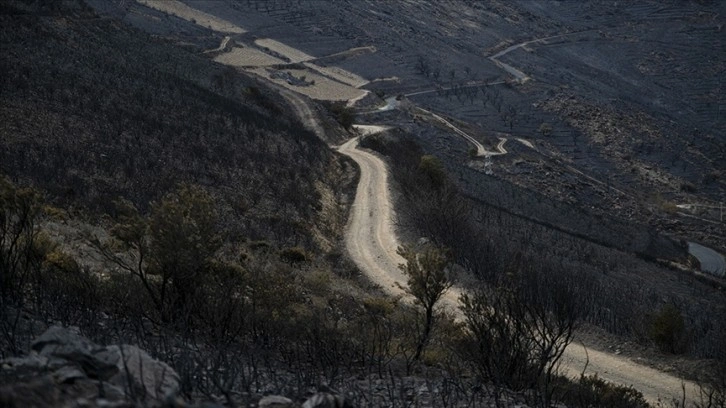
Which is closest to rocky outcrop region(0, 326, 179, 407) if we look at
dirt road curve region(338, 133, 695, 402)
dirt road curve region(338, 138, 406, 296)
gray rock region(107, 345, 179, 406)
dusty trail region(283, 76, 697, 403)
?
gray rock region(107, 345, 179, 406)

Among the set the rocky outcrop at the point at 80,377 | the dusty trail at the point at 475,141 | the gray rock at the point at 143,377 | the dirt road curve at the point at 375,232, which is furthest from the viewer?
the dusty trail at the point at 475,141

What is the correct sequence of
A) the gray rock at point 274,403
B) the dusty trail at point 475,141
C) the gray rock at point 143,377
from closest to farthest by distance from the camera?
the gray rock at point 143,377
the gray rock at point 274,403
the dusty trail at point 475,141

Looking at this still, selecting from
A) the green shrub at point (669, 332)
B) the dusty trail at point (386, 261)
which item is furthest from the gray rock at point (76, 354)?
the green shrub at point (669, 332)

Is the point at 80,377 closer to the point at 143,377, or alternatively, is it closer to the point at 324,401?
the point at 143,377

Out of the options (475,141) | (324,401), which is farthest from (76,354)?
(475,141)

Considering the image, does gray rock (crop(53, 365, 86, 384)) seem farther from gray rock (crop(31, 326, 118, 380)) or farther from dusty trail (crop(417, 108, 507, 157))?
dusty trail (crop(417, 108, 507, 157))

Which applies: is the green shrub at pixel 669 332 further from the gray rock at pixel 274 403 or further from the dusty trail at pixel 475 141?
the dusty trail at pixel 475 141
